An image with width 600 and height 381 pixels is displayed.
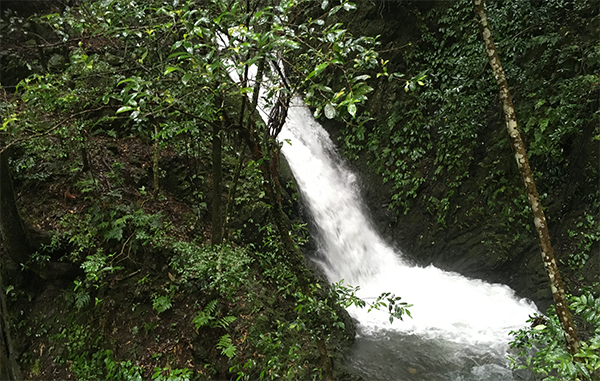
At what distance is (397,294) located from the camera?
7750mm

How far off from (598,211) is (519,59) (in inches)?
134

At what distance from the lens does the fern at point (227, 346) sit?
3758 millimetres

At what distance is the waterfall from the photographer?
17.4 ft

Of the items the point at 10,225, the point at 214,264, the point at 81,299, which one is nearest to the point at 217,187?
the point at 214,264

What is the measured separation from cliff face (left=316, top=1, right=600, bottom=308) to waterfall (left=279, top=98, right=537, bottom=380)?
1.69ft

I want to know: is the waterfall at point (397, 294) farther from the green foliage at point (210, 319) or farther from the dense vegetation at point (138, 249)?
the green foliage at point (210, 319)

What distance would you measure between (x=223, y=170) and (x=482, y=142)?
5.87 m

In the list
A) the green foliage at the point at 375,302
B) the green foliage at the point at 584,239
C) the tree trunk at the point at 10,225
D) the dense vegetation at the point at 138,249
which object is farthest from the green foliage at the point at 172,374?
the green foliage at the point at 584,239

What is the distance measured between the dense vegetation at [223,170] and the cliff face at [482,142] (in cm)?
4

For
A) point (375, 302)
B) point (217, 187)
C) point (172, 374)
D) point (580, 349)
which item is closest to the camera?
point (580, 349)

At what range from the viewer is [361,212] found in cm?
979

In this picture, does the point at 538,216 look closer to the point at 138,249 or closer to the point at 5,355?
the point at 5,355

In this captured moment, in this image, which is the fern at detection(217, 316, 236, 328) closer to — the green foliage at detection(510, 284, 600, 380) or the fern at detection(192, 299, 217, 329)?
the fern at detection(192, 299, 217, 329)

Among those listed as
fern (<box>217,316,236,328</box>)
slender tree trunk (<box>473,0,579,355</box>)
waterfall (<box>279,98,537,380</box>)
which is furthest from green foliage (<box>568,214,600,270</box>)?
fern (<box>217,316,236,328</box>)
